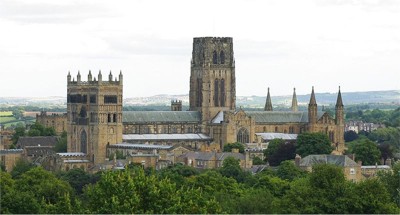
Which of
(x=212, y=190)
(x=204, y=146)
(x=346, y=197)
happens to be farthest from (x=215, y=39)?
(x=346, y=197)

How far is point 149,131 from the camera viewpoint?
16325 cm

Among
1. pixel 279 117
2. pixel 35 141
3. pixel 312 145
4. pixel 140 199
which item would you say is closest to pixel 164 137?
pixel 279 117

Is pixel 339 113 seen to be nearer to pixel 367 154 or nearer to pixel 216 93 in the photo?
pixel 216 93

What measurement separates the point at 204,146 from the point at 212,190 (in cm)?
6226

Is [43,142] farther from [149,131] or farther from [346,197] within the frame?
[346,197]

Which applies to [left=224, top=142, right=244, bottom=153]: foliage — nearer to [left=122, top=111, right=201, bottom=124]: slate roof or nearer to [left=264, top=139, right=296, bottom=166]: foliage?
[left=264, top=139, right=296, bottom=166]: foliage

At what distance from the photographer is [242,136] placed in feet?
530

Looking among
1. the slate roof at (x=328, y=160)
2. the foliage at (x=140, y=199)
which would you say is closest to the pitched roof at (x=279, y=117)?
the slate roof at (x=328, y=160)

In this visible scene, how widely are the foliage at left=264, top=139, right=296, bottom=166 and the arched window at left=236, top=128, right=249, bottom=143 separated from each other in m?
16.8

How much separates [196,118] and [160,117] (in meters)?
4.47

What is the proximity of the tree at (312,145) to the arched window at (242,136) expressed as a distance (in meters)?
18.9

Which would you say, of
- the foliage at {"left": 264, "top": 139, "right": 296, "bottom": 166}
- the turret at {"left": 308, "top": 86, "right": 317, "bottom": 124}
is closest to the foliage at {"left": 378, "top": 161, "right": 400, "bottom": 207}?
the foliage at {"left": 264, "top": 139, "right": 296, "bottom": 166}

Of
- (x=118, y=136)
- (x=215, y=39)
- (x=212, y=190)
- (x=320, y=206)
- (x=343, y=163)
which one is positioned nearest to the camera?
(x=320, y=206)

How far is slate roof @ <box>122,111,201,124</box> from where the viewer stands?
538 feet
